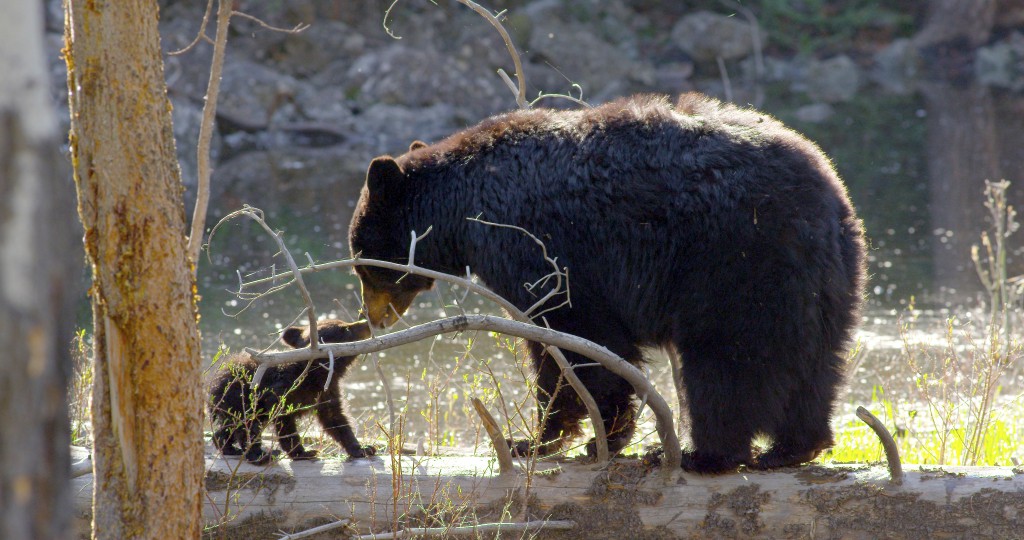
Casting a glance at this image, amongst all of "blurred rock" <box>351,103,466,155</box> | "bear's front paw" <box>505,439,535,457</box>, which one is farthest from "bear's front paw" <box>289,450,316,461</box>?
"blurred rock" <box>351,103,466,155</box>

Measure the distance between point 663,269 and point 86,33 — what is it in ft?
7.14

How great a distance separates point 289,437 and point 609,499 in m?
1.44

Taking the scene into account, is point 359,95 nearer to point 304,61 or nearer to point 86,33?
point 304,61

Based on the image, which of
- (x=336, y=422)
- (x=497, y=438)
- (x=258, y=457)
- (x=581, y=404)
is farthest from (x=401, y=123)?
(x=497, y=438)

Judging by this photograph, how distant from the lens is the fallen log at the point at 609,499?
12.0ft

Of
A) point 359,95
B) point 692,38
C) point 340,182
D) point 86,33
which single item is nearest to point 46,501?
point 86,33

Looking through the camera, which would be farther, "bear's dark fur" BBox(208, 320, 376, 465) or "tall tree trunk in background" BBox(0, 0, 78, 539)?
"bear's dark fur" BBox(208, 320, 376, 465)

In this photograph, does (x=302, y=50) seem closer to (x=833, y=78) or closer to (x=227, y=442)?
(x=833, y=78)

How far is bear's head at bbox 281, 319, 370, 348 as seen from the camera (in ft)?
15.2

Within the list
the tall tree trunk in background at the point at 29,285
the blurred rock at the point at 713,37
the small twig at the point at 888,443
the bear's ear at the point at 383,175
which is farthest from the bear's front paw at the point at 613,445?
the blurred rock at the point at 713,37

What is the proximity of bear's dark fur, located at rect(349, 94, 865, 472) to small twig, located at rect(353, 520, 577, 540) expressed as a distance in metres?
0.53

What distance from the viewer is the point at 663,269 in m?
3.89

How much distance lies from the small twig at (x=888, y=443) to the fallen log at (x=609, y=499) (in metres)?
0.04

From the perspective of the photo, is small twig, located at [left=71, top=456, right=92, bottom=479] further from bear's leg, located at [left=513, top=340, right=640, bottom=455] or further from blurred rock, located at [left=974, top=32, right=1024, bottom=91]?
blurred rock, located at [left=974, top=32, right=1024, bottom=91]
